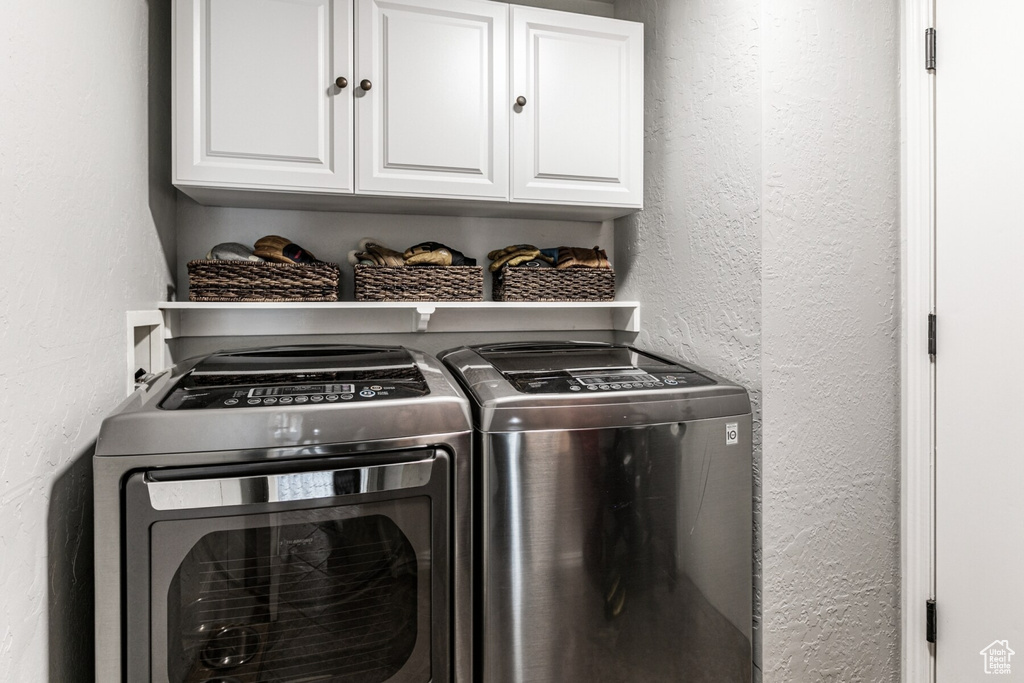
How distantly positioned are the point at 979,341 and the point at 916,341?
15 cm

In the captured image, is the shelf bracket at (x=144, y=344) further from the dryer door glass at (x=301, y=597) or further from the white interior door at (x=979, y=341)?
the white interior door at (x=979, y=341)

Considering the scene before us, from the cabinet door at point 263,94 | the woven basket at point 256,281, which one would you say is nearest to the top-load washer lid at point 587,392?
the woven basket at point 256,281

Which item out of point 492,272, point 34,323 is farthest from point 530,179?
point 34,323

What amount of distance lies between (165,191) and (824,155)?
1.77m

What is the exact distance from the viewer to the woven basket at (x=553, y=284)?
5.98 feet

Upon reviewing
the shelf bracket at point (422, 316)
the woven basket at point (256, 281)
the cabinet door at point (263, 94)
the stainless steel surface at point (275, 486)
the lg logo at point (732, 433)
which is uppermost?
the cabinet door at point (263, 94)

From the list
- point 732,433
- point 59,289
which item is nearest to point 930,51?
point 732,433

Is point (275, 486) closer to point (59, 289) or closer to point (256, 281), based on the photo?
point (59, 289)

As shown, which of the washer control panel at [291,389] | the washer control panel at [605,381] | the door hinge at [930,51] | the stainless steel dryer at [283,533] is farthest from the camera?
the door hinge at [930,51]

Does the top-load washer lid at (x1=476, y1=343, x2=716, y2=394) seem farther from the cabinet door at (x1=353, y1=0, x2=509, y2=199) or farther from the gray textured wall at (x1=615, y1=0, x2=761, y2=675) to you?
the cabinet door at (x1=353, y1=0, x2=509, y2=199)

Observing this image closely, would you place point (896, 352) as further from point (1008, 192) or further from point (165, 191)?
point (165, 191)

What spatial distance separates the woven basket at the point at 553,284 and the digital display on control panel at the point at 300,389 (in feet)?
2.33

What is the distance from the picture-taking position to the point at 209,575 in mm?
1073
